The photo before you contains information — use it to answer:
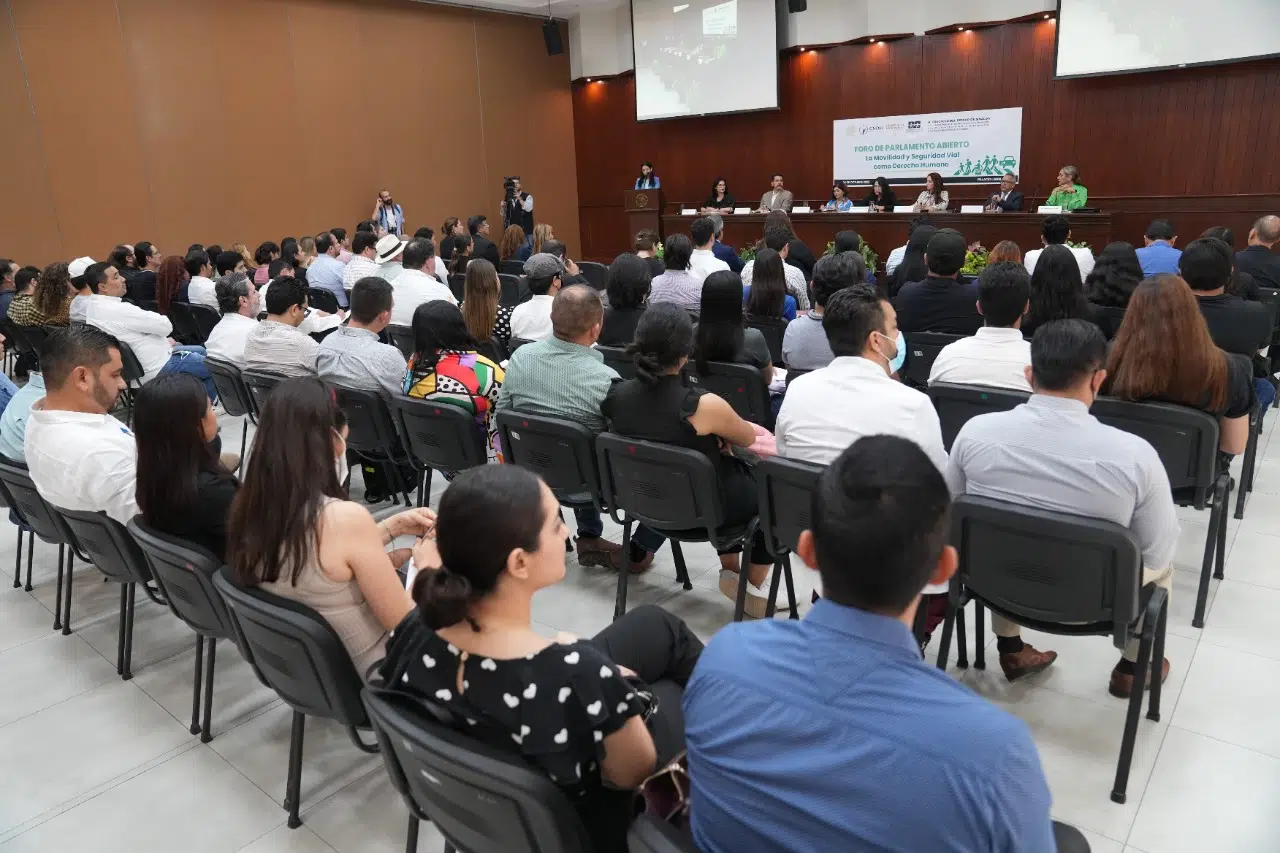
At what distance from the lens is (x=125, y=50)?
10.4 meters

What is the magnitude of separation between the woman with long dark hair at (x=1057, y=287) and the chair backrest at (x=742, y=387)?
4.30ft

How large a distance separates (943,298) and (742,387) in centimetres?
149

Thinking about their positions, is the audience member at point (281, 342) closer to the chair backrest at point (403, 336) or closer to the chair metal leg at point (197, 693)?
the chair backrest at point (403, 336)

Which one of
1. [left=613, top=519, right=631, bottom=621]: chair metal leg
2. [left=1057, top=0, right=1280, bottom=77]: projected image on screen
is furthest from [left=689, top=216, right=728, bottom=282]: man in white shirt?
[left=1057, top=0, right=1280, bottom=77]: projected image on screen

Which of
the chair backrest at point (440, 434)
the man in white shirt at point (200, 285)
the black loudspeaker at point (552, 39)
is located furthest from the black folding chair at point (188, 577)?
the black loudspeaker at point (552, 39)

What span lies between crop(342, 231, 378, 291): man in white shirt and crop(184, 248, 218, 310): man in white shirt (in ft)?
3.66

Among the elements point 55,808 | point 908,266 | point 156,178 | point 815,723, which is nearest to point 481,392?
point 55,808

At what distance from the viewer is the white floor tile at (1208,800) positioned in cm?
211

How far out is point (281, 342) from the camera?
15.0 feet

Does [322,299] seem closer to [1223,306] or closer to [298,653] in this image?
[298,653]

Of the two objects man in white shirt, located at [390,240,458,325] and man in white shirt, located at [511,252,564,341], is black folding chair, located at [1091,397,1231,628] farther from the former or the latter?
man in white shirt, located at [390,240,458,325]

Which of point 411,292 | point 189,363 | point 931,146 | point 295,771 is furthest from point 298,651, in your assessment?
point 931,146

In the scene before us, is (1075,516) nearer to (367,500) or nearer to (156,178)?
(367,500)

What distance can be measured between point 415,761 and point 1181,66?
36.8 ft
